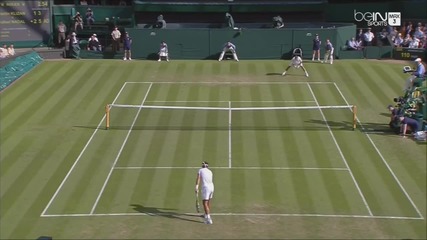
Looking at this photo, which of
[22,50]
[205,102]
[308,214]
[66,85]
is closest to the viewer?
[308,214]

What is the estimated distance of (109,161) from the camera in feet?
104

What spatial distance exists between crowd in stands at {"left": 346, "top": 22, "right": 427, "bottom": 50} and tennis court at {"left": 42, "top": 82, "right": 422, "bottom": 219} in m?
9.19

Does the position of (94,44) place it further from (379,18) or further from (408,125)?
(408,125)

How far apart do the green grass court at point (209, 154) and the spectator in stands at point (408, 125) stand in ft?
2.04

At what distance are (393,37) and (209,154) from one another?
23750 mm

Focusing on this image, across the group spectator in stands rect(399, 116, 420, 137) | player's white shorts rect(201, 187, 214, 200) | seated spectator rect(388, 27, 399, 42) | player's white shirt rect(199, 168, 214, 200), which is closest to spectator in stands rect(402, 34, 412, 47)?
seated spectator rect(388, 27, 399, 42)

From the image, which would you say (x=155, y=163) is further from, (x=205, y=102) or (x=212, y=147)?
(x=205, y=102)

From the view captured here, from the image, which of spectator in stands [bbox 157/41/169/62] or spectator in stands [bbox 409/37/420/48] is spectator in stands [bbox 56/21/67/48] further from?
spectator in stands [bbox 409/37/420/48]

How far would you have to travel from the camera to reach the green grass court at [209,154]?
25.7 meters

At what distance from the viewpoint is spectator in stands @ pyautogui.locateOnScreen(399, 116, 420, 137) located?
3359 centimetres

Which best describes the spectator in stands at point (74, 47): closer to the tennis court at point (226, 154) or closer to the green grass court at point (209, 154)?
the green grass court at point (209, 154)

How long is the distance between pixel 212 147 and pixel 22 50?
80.9ft

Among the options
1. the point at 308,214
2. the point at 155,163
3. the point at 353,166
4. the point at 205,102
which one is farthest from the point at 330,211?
the point at 205,102

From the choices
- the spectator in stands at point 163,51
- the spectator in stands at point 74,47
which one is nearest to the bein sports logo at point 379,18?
the spectator in stands at point 163,51
